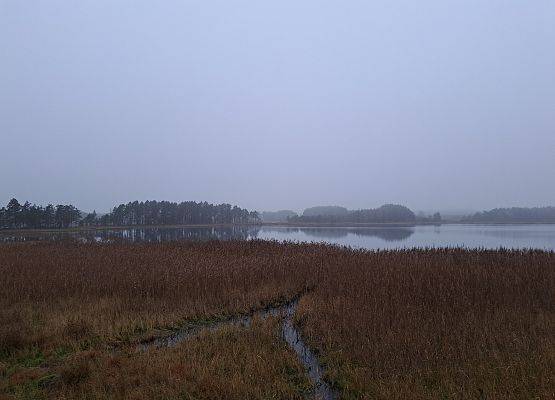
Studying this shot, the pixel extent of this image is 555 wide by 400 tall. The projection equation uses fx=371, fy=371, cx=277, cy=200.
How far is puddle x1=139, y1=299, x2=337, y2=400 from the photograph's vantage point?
5750mm

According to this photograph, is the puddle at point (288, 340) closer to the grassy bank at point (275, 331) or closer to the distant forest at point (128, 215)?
the grassy bank at point (275, 331)

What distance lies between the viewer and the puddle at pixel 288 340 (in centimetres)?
575

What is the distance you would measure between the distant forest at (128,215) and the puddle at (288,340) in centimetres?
8063

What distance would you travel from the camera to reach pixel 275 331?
8031mm

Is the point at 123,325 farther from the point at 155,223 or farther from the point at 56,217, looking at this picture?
the point at 155,223

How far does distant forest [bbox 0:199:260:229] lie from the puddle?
265ft

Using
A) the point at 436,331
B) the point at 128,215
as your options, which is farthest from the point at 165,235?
the point at 436,331

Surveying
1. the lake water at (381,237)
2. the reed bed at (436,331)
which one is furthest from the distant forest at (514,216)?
the reed bed at (436,331)

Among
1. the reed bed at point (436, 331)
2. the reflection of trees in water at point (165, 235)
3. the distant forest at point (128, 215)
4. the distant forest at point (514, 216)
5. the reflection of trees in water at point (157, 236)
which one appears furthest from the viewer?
the distant forest at point (514, 216)

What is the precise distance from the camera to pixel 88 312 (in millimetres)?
9305

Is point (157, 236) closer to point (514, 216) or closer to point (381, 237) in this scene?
point (381, 237)

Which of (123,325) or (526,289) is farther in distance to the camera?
(526,289)

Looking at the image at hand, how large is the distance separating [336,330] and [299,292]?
4760 mm

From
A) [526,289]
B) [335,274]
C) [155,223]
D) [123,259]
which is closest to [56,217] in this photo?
[155,223]
